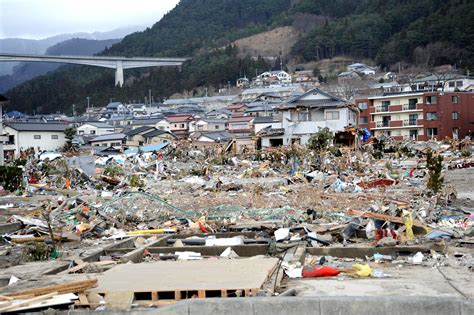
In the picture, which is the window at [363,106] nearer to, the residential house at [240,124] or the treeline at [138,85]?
the residential house at [240,124]

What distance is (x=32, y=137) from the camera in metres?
40.8

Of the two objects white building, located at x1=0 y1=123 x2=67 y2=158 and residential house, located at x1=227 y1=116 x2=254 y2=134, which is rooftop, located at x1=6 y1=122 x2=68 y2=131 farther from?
residential house, located at x1=227 y1=116 x2=254 y2=134

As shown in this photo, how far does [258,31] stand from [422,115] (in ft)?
229

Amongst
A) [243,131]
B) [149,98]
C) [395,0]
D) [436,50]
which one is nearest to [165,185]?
[243,131]

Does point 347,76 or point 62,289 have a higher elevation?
point 347,76

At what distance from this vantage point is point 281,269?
7848mm

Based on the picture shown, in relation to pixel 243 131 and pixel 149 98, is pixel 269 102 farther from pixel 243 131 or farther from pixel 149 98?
pixel 149 98

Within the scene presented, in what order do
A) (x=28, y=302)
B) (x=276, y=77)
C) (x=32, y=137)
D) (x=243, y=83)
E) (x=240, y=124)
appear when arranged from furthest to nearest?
1. (x=243, y=83)
2. (x=276, y=77)
3. (x=240, y=124)
4. (x=32, y=137)
5. (x=28, y=302)

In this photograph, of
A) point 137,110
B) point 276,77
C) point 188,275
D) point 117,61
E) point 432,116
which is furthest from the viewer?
point 117,61

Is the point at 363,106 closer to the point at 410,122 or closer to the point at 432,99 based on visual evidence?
the point at 410,122

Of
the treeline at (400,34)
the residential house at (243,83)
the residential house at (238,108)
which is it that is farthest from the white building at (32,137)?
the treeline at (400,34)

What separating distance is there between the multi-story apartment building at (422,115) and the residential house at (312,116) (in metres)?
7.85

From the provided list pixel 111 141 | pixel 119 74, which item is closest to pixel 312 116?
pixel 111 141

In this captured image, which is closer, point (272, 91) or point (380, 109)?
point (380, 109)
